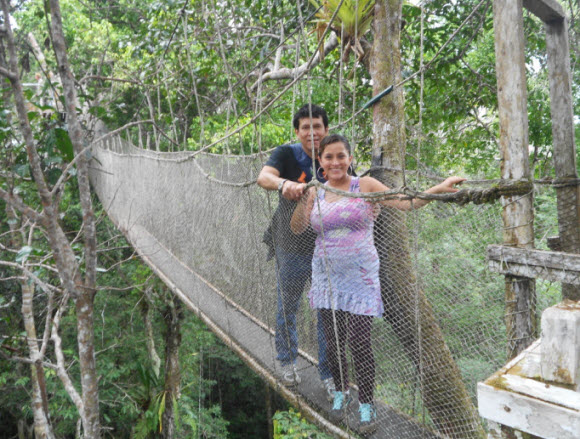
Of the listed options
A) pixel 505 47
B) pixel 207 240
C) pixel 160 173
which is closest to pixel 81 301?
pixel 207 240

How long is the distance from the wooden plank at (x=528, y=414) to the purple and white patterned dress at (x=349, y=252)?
2.14 ft

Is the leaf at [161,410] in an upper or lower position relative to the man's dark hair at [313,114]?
lower

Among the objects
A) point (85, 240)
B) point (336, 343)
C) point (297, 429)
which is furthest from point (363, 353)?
point (297, 429)

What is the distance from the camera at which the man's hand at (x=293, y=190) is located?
1.21 metres

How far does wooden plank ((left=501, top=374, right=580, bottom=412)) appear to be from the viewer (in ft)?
1.44

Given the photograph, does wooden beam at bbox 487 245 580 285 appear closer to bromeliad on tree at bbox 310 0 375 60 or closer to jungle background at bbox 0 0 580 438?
jungle background at bbox 0 0 580 438

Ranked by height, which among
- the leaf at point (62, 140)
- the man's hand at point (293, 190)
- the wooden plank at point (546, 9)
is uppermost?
the wooden plank at point (546, 9)

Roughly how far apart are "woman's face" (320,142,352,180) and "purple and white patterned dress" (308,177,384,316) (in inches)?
2.0

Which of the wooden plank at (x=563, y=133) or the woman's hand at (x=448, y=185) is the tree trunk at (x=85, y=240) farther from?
the wooden plank at (x=563, y=133)

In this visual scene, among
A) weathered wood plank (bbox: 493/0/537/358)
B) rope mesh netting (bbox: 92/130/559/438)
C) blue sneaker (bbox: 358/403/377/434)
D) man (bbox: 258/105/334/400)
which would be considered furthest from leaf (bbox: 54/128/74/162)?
weathered wood plank (bbox: 493/0/537/358)

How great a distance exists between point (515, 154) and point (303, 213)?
1.71 feet

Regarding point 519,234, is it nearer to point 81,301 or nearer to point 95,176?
point 81,301

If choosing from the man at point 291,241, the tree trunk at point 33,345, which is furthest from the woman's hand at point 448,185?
the tree trunk at point 33,345

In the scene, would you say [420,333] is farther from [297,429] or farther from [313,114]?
[297,429]
